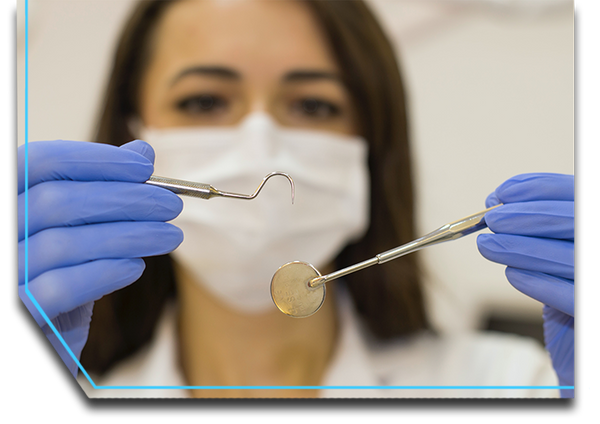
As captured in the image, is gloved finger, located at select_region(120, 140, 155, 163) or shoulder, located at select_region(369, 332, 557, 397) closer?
gloved finger, located at select_region(120, 140, 155, 163)

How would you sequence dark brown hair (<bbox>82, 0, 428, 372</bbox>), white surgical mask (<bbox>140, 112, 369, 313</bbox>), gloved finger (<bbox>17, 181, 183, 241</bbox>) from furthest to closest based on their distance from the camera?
dark brown hair (<bbox>82, 0, 428, 372</bbox>), white surgical mask (<bbox>140, 112, 369, 313</bbox>), gloved finger (<bbox>17, 181, 183, 241</bbox>)

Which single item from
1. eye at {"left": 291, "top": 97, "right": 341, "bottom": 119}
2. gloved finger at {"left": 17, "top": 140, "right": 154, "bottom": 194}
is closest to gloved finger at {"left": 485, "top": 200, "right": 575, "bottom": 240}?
eye at {"left": 291, "top": 97, "right": 341, "bottom": 119}

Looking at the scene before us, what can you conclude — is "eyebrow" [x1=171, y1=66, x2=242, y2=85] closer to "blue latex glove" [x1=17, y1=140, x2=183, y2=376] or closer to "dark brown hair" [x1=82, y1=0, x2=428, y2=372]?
"dark brown hair" [x1=82, y1=0, x2=428, y2=372]

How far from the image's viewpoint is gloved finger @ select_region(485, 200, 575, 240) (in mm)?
627

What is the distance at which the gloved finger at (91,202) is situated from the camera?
0.62 meters

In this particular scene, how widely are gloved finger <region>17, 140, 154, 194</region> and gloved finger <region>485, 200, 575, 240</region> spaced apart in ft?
2.12

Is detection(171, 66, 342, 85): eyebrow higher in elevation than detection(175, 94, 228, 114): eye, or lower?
higher

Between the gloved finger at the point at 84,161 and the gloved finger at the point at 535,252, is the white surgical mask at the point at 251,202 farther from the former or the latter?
the gloved finger at the point at 535,252

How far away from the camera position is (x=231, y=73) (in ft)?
2.89

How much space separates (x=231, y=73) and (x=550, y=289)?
833mm

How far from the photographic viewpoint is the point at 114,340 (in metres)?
1.11

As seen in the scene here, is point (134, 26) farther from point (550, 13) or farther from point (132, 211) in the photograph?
point (550, 13)
